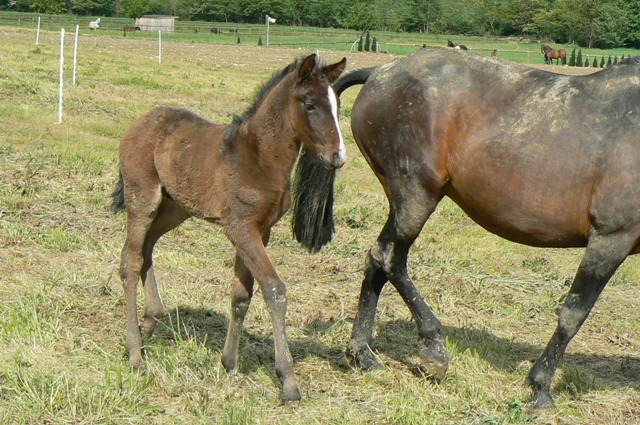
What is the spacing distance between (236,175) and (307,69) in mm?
790

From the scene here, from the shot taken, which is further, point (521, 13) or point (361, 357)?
point (521, 13)

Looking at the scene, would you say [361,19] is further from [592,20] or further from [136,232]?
[136,232]

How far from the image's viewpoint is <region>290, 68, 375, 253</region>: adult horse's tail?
5.96 meters

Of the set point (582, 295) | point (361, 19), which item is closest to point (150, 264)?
point (582, 295)

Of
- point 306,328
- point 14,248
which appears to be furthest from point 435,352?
point 14,248

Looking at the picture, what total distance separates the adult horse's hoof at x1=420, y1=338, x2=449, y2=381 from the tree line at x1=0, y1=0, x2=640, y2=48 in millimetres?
108882

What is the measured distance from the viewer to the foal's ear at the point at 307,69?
471 cm

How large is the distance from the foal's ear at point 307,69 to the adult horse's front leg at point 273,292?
0.93 meters

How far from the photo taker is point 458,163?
5.41 meters

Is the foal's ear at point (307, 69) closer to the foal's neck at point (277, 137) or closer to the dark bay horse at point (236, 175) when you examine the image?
the dark bay horse at point (236, 175)

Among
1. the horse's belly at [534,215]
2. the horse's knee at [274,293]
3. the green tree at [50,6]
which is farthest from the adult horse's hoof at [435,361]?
the green tree at [50,6]

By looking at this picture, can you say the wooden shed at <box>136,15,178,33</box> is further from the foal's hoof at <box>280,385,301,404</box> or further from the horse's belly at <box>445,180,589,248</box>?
the foal's hoof at <box>280,385,301,404</box>

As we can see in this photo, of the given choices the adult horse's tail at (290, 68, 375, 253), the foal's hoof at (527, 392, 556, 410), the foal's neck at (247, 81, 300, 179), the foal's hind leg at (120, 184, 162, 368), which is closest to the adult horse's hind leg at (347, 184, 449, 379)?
the adult horse's tail at (290, 68, 375, 253)

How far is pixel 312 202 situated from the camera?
5.98m
